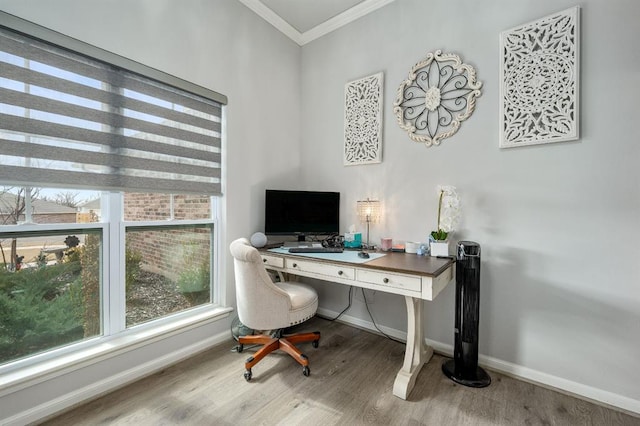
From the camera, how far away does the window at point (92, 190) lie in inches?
55.9

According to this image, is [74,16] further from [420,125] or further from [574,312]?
[574,312]

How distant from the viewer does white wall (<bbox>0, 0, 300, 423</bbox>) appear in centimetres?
153

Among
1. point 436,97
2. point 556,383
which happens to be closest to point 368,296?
point 556,383

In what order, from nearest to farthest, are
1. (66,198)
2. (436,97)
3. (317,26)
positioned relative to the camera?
(66,198)
(436,97)
(317,26)

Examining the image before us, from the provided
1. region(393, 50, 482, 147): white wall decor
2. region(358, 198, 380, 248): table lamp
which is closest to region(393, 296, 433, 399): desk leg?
region(358, 198, 380, 248): table lamp

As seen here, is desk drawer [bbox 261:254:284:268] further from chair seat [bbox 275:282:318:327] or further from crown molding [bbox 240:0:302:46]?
crown molding [bbox 240:0:302:46]

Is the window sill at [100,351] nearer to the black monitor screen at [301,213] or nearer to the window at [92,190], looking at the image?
the window at [92,190]

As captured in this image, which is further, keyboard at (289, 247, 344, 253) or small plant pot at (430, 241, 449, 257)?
keyboard at (289, 247, 344, 253)

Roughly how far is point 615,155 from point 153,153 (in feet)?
9.73

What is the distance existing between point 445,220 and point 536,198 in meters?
0.59

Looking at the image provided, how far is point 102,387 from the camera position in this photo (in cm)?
165

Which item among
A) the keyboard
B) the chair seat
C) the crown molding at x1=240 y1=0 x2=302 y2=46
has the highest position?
the crown molding at x1=240 y1=0 x2=302 y2=46

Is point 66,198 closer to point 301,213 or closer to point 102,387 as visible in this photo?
point 102,387

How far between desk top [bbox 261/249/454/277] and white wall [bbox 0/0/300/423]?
83cm
